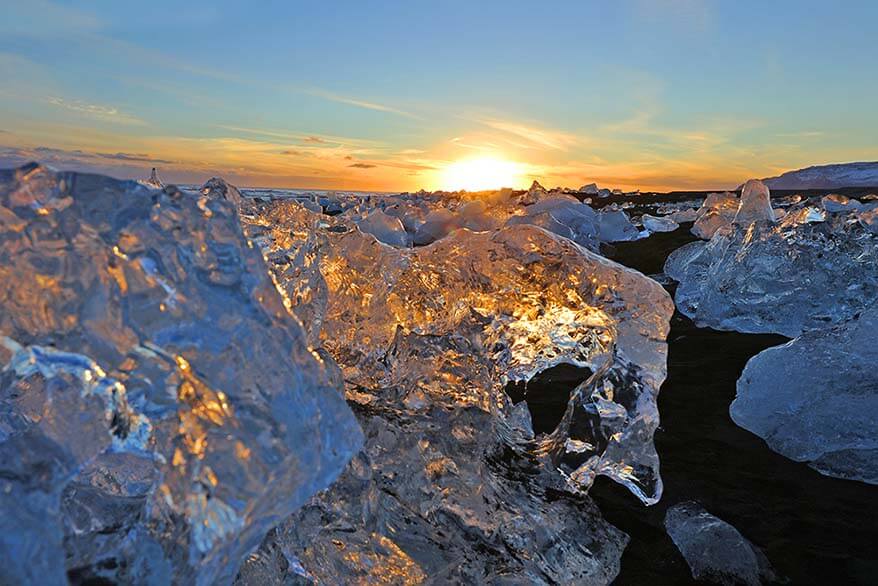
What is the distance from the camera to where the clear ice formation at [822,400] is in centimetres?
264

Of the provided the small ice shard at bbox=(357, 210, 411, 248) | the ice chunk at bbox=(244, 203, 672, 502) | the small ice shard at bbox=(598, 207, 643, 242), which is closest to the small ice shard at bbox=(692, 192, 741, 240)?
the small ice shard at bbox=(598, 207, 643, 242)

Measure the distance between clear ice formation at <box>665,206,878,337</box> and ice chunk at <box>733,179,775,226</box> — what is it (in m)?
3.63

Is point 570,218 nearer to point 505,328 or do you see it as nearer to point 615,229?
point 615,229

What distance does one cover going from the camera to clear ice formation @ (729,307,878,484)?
8.66ft

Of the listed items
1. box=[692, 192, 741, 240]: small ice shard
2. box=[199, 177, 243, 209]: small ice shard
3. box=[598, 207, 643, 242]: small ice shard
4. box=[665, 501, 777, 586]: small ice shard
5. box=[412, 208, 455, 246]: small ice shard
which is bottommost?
box=[665, 501, 777, 586]: small ice shard

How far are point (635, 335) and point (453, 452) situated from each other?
2.56 feet

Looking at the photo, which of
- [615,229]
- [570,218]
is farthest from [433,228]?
[615,229]

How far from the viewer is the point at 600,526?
7.35ft

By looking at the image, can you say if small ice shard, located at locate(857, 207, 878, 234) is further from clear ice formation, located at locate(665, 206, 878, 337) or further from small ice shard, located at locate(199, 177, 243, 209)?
small ice shard, located at locate(199, 177, 243, 209)

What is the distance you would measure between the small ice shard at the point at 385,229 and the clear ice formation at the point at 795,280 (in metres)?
5.03

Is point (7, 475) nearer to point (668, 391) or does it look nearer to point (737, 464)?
point (737, 464)

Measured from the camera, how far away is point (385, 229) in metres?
9.70

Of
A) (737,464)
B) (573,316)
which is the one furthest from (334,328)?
(737,464)

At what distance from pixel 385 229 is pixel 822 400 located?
293 inches
